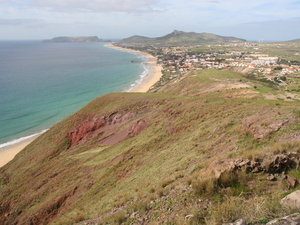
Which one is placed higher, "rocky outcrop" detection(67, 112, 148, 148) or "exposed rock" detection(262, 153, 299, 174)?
"exposed rock" detection(262, 153, 299, 174)

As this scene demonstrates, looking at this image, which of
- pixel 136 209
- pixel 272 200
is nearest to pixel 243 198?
pixel 272 200

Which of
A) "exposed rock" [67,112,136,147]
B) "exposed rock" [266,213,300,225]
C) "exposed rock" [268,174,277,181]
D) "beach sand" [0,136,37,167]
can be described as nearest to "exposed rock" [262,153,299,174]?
"exposed rock" [268,174,277,181]

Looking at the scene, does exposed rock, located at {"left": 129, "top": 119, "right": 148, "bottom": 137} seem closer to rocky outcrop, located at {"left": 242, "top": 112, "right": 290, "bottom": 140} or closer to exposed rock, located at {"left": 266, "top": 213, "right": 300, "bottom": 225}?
rocky outcrop, located at {"left": 242, "top": 112, "right": 290, "bottom": 140}

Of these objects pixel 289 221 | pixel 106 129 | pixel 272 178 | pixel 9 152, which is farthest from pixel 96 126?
pixel 289 221

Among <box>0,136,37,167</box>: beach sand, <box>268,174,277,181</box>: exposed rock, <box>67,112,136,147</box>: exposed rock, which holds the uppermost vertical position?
<box>268,174,277,181</box>: exposed rock

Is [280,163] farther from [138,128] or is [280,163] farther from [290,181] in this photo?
[138,128]

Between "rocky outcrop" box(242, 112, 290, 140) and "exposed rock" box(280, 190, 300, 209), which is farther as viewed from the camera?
"rocky outcrop" box(242, 112, 290, 140)

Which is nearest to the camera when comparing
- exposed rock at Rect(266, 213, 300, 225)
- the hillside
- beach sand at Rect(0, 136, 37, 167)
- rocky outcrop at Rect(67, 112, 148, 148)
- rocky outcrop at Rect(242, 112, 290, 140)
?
exposed rock at Rect(266, 213, 300, 225)
